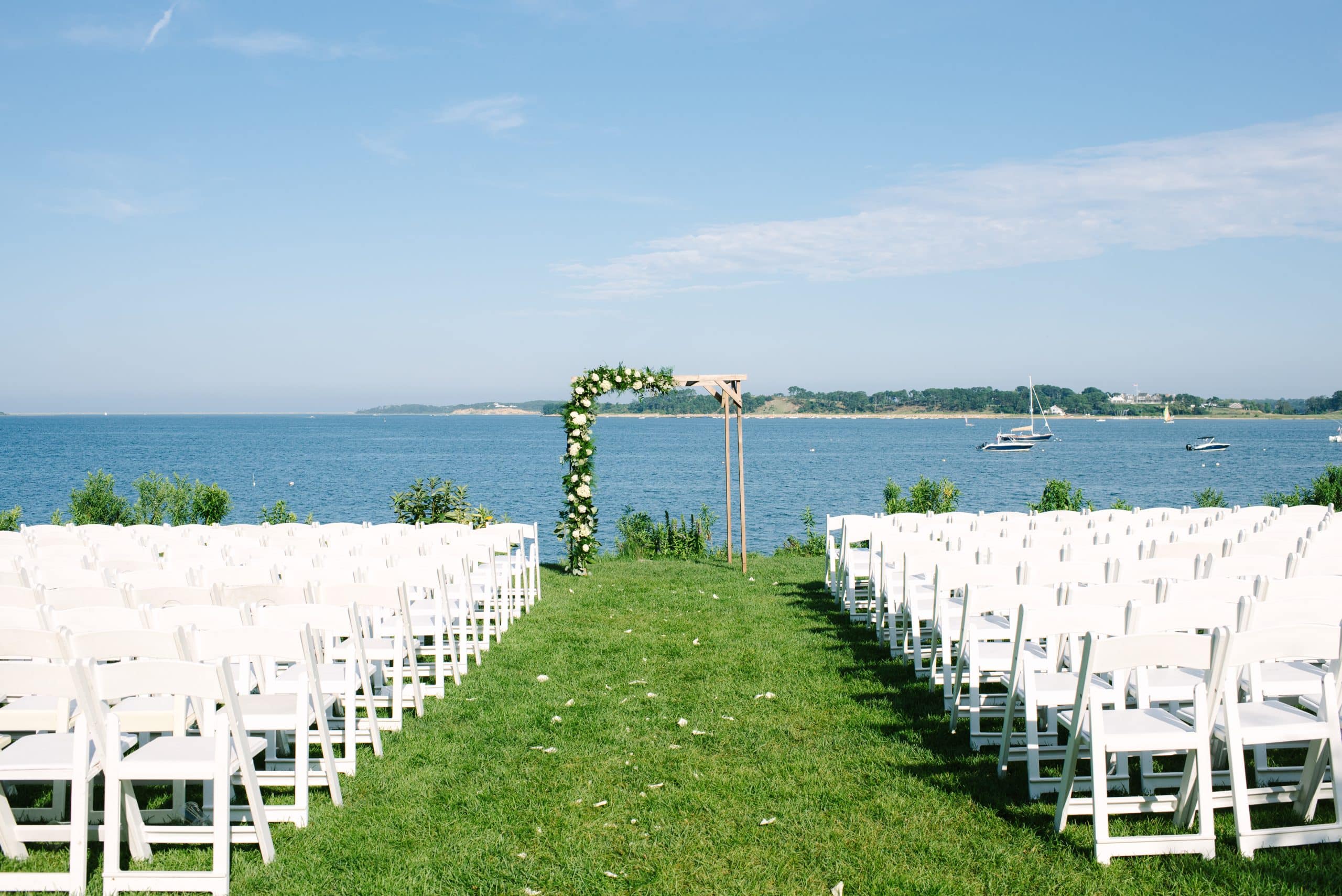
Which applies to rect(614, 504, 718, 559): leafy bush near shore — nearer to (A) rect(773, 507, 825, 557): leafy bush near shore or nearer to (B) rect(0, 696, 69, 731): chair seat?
(A) rect(773, 507, 825, 557): leafy bush near shore

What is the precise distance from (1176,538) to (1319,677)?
12.0ft

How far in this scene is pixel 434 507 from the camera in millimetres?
15297

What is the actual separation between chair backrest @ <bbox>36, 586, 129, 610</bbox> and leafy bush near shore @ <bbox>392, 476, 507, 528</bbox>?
943 cm

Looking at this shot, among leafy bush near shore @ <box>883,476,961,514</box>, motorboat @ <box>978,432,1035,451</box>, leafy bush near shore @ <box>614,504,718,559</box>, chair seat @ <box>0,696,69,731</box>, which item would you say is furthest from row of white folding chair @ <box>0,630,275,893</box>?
motorboat @ <box>978,432,1035,451</box>

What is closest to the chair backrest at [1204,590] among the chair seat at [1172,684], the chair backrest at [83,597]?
the chair seat at [1172,684]

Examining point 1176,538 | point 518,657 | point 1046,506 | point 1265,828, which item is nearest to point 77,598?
point 518,657

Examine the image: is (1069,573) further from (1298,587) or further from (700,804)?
(700,804)

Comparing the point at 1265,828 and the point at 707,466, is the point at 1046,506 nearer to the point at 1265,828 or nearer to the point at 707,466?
the point at 1265,828

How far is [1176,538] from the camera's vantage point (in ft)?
27.2

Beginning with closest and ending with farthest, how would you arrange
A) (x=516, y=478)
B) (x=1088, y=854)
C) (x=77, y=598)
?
(x=1088, y=854) → (x=77, y=598) → (x=516, y=478)

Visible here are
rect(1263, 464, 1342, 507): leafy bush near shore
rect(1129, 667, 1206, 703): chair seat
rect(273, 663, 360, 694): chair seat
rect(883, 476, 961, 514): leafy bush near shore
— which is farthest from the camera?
rect(883, 476, 961, 514): leafy bush near shore

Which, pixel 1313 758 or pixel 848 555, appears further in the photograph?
pixel 848 555

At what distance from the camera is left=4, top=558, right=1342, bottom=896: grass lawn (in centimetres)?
385

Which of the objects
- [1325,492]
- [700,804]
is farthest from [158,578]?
[1325,492]
